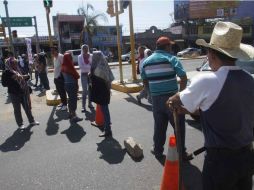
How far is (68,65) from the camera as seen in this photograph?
7609mm

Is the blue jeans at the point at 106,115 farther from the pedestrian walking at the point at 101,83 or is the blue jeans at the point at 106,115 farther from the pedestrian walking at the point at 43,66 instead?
the pedestrian walking at the point at 43,66

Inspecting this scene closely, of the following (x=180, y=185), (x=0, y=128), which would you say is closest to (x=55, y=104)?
(x=0, y=128)

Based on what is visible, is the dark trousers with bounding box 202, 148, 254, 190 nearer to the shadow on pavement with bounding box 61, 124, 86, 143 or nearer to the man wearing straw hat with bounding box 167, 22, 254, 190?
the man wearing straw hat with bounding box 167, 22, 254, 190

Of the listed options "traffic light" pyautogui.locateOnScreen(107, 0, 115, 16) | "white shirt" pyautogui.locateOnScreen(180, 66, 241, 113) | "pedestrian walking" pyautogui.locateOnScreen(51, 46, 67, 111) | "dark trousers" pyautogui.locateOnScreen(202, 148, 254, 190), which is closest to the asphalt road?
"pedestrian walking" pyautogui.locateOnScreen(51, 46, 67, 111)

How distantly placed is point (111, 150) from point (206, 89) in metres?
3.53

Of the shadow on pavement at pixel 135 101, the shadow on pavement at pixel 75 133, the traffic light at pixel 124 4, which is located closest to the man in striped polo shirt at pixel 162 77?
the shadow on pavement at pixel 75 133

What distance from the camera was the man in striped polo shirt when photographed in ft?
14.9

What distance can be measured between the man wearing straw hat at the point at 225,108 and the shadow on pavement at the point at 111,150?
2.81 metres

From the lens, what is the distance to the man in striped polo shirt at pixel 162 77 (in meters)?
4.55

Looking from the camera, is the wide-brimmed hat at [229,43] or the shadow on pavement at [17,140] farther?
the shadow on pavement at [17,140]

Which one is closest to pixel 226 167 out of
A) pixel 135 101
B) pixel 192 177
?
pixel 192 177

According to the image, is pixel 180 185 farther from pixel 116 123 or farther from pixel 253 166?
pixel 116 123

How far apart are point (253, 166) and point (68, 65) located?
19.2 feet

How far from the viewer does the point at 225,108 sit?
2.16m
